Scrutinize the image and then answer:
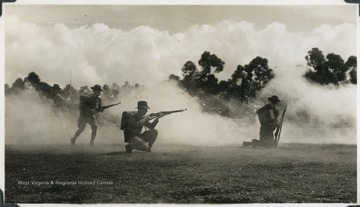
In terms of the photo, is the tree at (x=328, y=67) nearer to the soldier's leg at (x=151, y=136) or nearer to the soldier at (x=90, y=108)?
the soldier's leg at (x=151, y=136)

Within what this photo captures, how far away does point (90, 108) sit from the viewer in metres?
9.09

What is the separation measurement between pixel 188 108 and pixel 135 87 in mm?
926

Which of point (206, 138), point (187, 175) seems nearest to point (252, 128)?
point (206, 138)

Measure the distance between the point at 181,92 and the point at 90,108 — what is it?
1.51 metres

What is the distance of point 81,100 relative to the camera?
9047 millimetres

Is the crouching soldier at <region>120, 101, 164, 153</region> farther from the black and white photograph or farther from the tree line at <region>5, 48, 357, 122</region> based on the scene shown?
the tree line at <region>5, 48, 357, 122</region>

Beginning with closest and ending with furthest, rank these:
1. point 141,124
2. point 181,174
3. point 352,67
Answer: point 181,174 < point 352,67 < point 141,124

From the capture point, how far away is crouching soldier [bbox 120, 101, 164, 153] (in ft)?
29.6

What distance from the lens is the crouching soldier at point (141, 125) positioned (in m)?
9.03

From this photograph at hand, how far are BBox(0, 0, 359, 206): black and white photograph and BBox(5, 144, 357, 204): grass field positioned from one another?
2cm

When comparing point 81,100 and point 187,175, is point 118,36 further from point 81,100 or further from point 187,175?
point 187,175

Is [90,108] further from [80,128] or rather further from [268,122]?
[268,122]

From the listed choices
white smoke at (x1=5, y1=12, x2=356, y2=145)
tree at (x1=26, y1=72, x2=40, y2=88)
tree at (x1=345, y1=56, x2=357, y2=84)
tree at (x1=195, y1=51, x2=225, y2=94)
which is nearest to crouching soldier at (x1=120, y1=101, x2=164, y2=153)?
white smoke at (x1=5, y1=12, x2=356, y2=145)

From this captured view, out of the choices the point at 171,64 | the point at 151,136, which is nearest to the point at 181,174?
the point at 151,136
